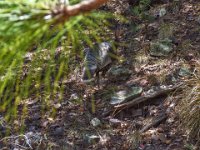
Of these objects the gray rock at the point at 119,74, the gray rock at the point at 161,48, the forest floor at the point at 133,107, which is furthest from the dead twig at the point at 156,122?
the gray rock at the point at 161,48

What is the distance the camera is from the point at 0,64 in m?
1.00

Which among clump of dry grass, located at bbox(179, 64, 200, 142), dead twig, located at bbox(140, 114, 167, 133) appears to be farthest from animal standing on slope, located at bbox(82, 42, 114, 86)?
clump of dry grass, located at bbox(179, 64, 200, 142)

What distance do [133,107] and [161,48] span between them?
65cm

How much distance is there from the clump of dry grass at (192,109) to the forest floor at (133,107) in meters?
0.06

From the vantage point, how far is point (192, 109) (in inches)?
113

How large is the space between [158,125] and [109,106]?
43 centimetres

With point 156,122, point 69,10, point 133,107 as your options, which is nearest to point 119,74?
point 133,107

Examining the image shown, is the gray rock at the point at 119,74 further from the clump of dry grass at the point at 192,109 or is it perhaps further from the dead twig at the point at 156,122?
the clump of dry grass at the point at 192,109

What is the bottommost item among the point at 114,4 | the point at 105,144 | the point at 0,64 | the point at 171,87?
the point at 105,144

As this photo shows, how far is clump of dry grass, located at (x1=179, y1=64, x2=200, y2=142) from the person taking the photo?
2.87m

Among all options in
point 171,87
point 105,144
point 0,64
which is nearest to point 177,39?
point 171,87

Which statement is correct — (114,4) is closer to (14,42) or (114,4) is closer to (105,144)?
(105,144)

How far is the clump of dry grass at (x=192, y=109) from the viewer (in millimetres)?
2869

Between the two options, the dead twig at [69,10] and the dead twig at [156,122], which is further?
the dead twig at [156,122]
